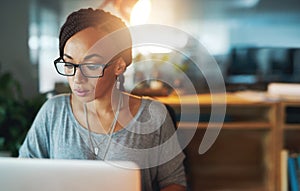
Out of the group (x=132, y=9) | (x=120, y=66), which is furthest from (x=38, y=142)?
(x=132, y=9)

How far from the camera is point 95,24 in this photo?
1.12 m

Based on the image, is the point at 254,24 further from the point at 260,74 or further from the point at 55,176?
the point at 55,176

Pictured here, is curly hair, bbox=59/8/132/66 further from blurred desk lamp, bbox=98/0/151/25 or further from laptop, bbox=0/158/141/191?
laptop, bbox=0/158/141/191

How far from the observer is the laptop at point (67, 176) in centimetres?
82

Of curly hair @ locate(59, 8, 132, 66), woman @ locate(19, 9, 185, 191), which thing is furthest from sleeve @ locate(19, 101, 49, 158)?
curly hair @ locate(59, 8, 132, 66)

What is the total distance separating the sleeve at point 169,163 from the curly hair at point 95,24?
244mm

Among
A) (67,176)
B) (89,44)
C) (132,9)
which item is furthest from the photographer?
(132,9)

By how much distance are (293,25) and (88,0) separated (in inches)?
42.7

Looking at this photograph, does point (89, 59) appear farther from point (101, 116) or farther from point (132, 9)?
point (132, 9)

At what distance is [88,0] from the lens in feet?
4.32

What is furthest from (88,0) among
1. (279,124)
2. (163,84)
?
(279,124)

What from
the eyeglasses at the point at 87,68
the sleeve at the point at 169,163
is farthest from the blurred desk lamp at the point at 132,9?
the sleeve at the point at 169,163

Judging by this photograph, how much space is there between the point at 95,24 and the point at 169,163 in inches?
17.4

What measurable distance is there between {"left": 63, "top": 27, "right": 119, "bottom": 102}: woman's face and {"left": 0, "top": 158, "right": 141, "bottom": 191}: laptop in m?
0.34
